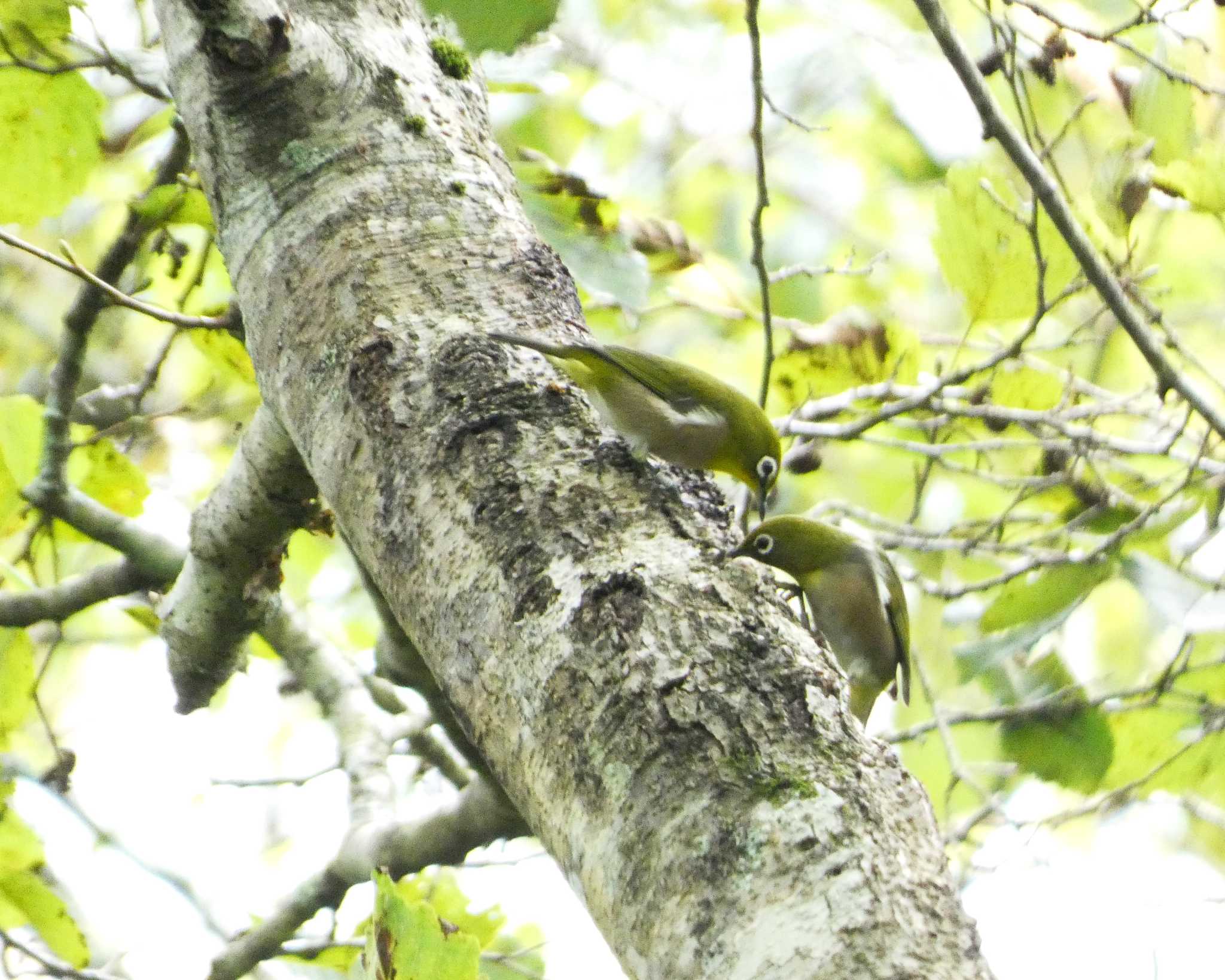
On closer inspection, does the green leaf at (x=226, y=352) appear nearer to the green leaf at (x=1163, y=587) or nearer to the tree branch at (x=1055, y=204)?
the tree branch at (x=1055, y=204)

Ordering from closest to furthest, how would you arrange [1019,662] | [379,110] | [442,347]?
1. [442,347]
2. [379,110]
3. [1019,662]

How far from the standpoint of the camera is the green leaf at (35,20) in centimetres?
251

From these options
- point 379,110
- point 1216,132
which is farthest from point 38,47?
point 1216,132

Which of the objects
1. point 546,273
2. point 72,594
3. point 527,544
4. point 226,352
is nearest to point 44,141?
point 226,352

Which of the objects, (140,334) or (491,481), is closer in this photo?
(491,481)

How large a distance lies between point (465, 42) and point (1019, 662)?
2.44 metres

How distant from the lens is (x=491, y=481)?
4.94ft

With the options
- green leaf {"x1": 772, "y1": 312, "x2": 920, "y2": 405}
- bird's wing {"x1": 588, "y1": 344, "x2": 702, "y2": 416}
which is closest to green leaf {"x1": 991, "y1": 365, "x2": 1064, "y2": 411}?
green leaf {"x1": 772, "y1": 312, "x2": 920, "y2": 405}

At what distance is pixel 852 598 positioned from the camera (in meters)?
3.35

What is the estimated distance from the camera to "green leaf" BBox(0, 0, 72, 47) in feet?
8.25

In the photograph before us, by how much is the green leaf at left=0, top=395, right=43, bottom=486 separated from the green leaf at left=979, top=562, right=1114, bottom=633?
95.0 inches

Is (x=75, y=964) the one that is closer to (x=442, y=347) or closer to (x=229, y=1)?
(x=442, y=347)

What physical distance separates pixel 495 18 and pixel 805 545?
6.00 ft

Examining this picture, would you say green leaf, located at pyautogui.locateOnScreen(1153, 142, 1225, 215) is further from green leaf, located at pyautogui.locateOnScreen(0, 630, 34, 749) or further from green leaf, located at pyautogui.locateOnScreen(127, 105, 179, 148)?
green leaf, located at pyautogui.locateOnScreen(0, 630, 34, 749)
